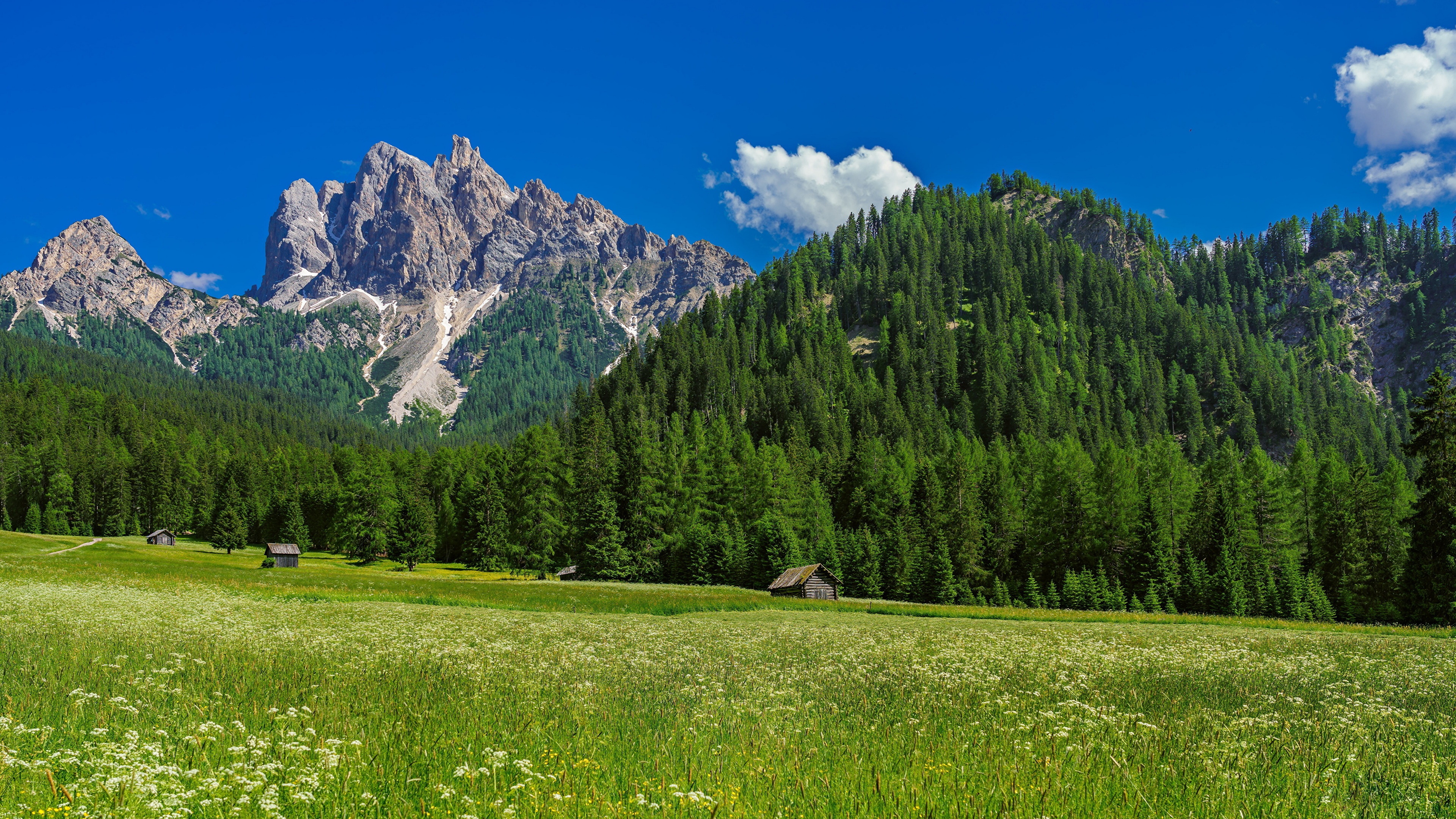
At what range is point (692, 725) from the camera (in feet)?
33.3

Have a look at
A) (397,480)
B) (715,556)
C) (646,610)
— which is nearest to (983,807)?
(646,610)

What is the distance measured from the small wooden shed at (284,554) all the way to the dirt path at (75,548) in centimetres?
1717

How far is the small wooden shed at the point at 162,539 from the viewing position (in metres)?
107

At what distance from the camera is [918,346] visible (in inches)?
7156

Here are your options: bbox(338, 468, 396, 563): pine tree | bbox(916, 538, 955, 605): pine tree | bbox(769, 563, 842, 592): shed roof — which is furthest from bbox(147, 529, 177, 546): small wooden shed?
bbox(916, 538, 955, 605): pine tree

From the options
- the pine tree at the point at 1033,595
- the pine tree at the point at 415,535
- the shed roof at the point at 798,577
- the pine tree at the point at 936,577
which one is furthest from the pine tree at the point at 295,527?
the pine tree at the point at 1033,595

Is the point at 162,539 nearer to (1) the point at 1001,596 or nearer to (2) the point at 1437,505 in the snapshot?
(1) the point at 1001,596

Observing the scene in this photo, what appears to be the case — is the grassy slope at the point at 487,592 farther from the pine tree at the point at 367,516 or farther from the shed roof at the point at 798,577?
the pine tree at the point at 367,516

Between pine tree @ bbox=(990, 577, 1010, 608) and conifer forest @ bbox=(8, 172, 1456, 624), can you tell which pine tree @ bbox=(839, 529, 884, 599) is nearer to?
conifer forest @ bbox=(8, 172, 1456, 624)

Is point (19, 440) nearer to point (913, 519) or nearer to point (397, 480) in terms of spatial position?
point (397, 480)

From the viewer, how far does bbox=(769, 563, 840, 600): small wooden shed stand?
66688 millimetres

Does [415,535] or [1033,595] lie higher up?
[415,535]

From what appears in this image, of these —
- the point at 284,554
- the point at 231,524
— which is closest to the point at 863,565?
the point at 284,554

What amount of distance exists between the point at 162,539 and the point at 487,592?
8868 centimetres
